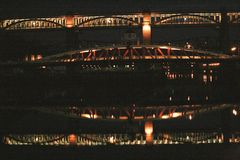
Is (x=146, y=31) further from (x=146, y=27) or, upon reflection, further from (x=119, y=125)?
(x=119, y=125)

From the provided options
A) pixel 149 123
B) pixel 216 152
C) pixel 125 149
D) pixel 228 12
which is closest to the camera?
pixel 216 152

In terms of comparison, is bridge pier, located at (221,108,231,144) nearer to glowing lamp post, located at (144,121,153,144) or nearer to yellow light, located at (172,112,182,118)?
yellow light, located at (172,112,182,118)

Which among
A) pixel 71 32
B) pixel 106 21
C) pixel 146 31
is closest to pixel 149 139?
pixel 146 31

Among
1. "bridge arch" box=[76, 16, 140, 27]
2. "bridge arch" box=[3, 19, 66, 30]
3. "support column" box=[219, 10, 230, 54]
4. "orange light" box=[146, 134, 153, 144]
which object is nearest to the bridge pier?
"orange light" box=[146, 134, 153, 144]

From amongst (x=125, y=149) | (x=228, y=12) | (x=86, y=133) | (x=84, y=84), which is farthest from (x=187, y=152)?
(x=228, y=12)

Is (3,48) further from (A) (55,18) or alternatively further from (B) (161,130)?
(B) (161,130)

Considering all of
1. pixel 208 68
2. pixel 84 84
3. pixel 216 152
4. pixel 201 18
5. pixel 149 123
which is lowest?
pixel 216 152
